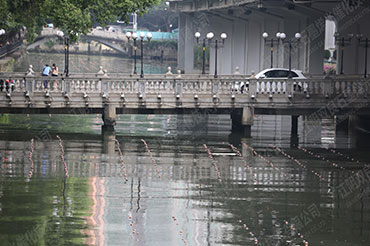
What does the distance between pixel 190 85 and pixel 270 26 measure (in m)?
28.5

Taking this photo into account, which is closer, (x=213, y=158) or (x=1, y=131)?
(x=213, y=158)

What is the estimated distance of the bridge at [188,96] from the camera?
121 ft

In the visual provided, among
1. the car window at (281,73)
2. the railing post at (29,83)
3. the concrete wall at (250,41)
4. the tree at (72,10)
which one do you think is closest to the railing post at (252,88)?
the tree at (72,10)

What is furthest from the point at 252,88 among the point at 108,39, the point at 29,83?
the point at 108,39

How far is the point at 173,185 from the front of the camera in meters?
25.3

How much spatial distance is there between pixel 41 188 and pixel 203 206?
4.89 meters

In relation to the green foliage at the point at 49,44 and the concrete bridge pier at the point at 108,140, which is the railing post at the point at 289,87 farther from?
the green foliage at the point at 49,44

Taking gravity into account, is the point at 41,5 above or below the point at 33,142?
above

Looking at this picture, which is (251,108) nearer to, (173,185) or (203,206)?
(173,185)

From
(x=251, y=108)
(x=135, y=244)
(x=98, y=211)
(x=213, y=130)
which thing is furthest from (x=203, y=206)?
(x=213, y=130)

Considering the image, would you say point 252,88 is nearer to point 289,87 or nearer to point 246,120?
point 246,120

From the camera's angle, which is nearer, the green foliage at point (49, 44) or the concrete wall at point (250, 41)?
the concrete wall at point (250, 41)

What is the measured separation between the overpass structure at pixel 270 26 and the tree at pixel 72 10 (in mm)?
13779

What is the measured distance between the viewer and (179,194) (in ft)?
78.1
